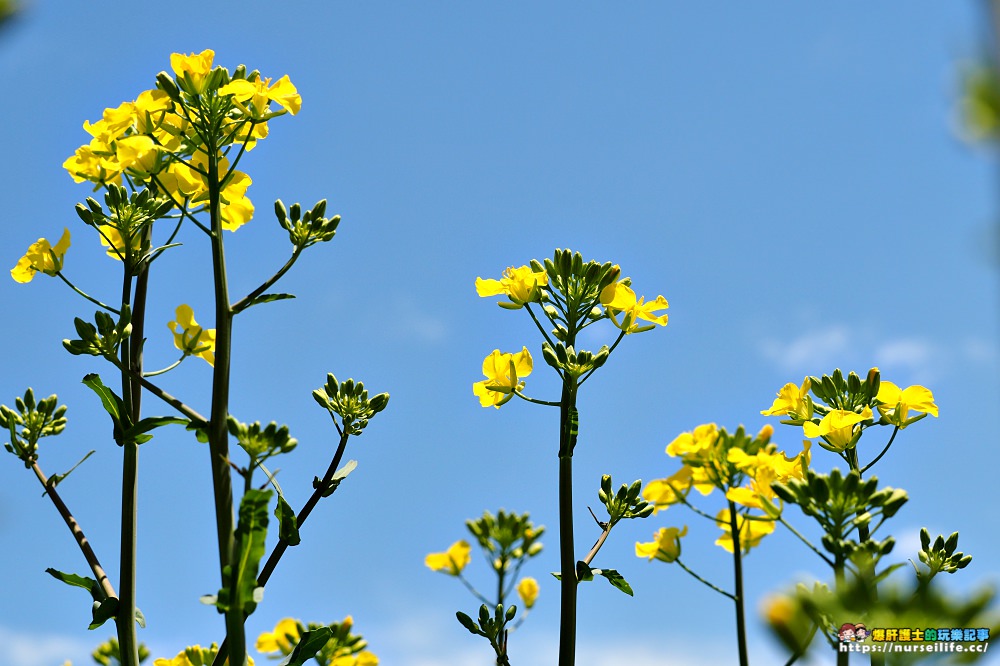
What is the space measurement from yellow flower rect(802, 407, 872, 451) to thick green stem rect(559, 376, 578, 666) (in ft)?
2.26

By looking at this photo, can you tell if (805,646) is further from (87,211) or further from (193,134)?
(87,211)

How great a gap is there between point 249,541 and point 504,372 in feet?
3.62

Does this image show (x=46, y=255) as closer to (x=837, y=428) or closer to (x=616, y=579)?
(x=616, y=579)

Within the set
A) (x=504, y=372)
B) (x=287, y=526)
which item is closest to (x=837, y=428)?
(x=504, y=372)

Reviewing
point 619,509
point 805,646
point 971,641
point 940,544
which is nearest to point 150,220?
point 619,509

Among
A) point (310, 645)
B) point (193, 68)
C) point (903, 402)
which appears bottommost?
point (310, 645)

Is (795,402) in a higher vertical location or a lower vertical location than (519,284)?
lower

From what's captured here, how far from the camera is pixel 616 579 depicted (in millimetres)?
2252

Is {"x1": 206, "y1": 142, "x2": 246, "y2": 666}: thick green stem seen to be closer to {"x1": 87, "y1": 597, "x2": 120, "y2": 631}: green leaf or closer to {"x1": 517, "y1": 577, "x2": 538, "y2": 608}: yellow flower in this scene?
{"x1": 87, "y1": 597, "x2": 120, "y2": 631}: green leaf

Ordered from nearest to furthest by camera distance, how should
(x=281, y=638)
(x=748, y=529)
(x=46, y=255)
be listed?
1. (x=748, y=529)
2. (x=46, y=255)
3. (x=281, y=638)

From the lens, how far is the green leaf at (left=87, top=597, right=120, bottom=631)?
6.93ft

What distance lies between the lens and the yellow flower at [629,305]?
2.74 meters

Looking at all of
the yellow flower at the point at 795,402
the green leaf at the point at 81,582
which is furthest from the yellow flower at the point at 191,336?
the yellow flower at the point at 795,402

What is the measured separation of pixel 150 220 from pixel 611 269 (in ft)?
4.75
